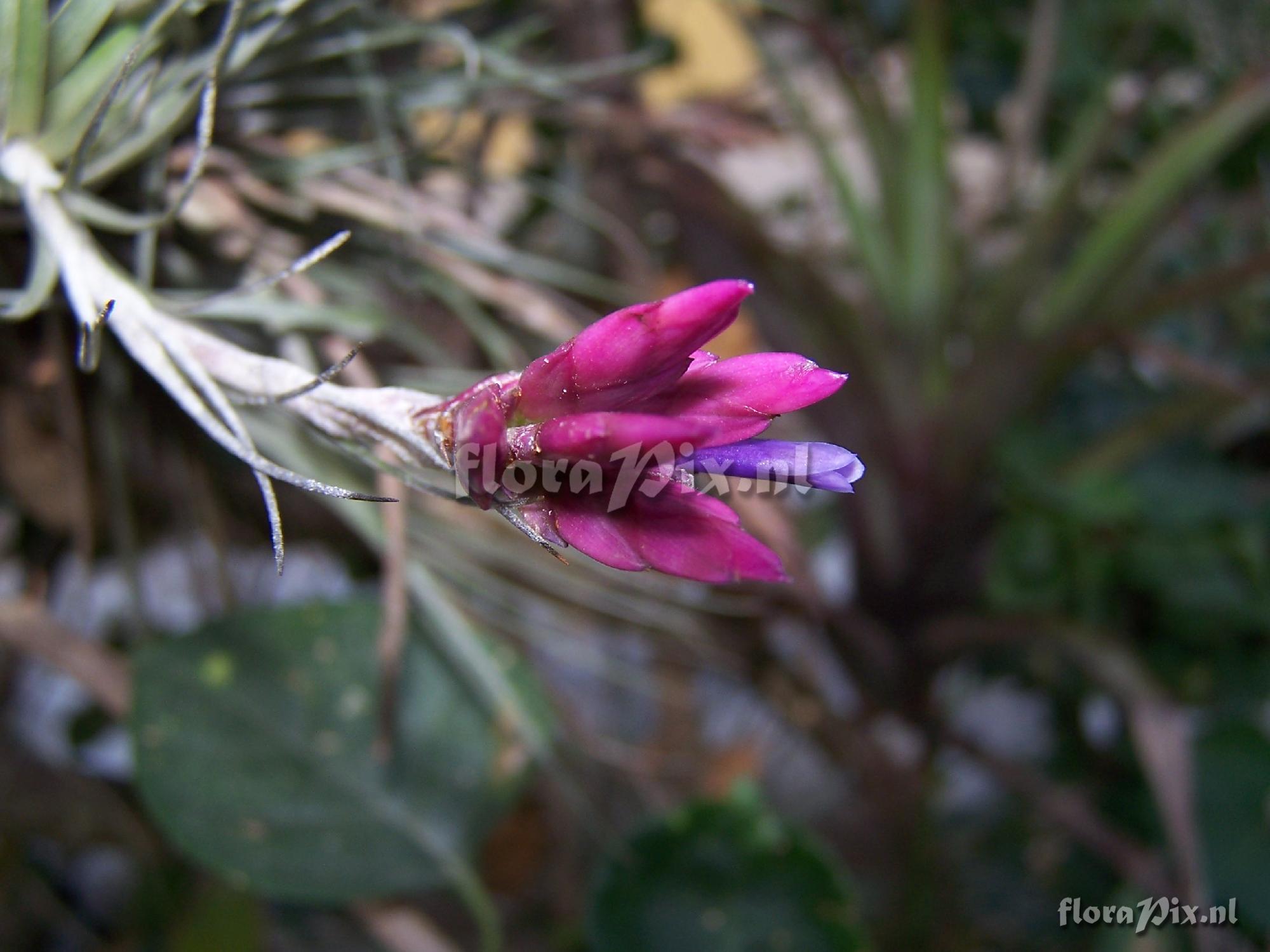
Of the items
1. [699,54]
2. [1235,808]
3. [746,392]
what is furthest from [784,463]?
[699,54]

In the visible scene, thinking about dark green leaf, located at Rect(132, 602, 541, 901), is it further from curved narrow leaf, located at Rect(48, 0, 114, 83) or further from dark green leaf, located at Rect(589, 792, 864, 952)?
curved narrow leaf, located at Rect(48, 0, 114, 83)

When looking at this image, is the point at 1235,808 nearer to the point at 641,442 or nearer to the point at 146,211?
the point at 641,442

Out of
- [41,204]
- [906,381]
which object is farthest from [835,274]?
[41,204]

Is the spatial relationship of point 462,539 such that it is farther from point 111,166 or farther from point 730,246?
point 730,246

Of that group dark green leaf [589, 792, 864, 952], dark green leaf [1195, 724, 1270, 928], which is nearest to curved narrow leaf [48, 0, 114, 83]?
dark green leaf [589, 792, 864, 952]

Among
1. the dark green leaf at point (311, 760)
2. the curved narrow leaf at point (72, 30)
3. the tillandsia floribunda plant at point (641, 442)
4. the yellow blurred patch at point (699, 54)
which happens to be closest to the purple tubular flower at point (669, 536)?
the tillandsia floribunda plant at point (641, 442)

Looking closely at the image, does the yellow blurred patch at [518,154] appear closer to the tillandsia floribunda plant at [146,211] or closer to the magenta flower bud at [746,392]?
the tillandsia floribunda plant at [146,211]
